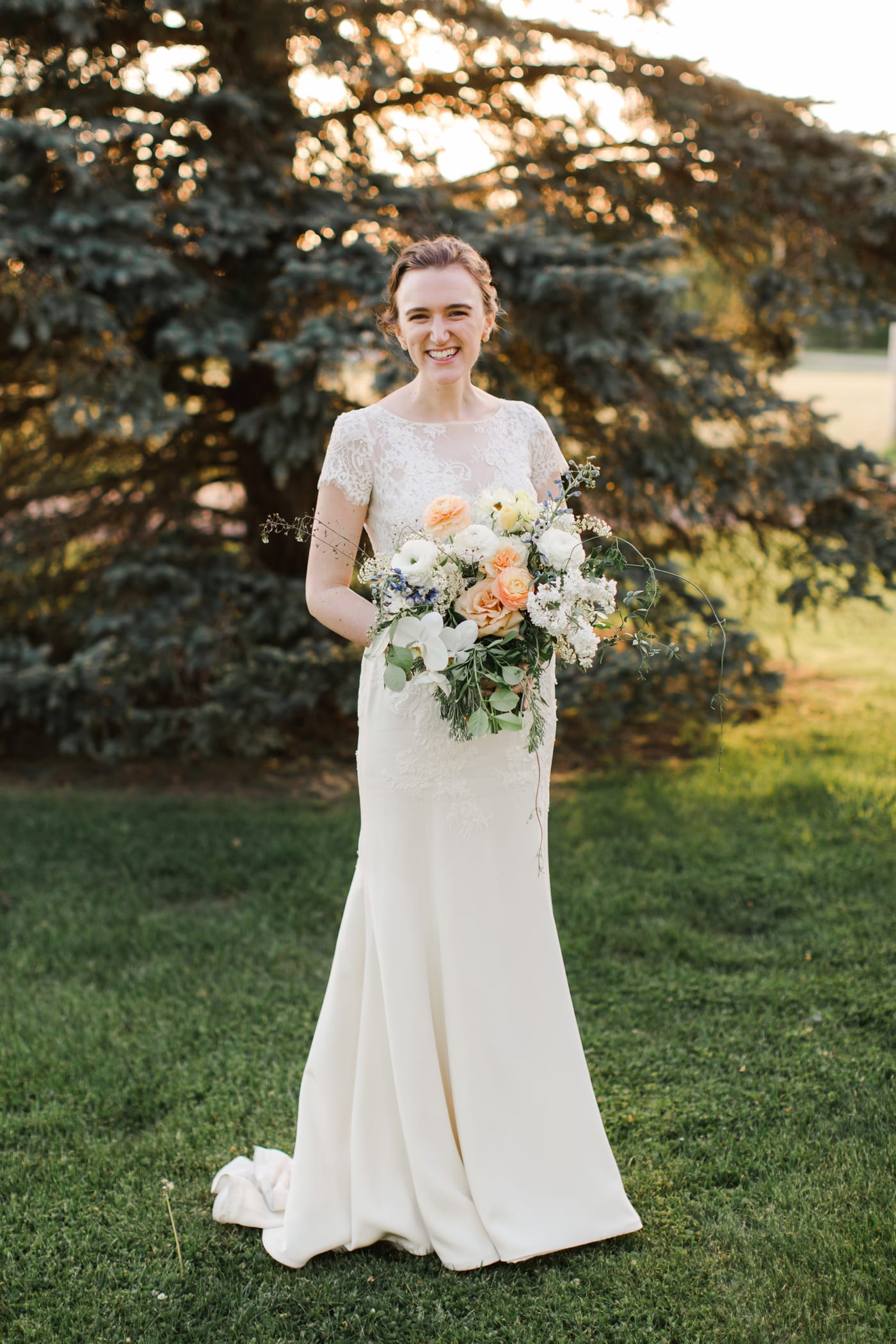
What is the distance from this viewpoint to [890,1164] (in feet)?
10.0

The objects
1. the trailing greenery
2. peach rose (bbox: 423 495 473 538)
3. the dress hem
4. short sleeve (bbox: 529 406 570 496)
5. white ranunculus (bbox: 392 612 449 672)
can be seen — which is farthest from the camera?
the trailing greenery

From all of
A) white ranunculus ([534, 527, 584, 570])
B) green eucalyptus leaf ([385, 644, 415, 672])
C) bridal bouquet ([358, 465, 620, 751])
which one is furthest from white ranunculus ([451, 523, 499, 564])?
green eucalyptus leaf ([385, 644, 415, 672])

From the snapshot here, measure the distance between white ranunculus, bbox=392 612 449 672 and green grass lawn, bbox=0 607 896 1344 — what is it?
63.6 inches

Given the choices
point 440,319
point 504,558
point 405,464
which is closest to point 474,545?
point 504,558

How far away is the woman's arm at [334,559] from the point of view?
2.67 metres

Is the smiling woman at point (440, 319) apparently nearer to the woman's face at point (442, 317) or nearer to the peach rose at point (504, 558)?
the woman's face at point (442, 317)

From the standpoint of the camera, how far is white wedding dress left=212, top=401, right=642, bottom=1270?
8.78ft

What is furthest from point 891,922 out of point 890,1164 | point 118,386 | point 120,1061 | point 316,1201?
point 118,386

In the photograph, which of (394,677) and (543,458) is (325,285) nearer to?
(543,458)

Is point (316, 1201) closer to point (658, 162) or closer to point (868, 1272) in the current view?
point (868, 1272)

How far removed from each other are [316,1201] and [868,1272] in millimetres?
1389

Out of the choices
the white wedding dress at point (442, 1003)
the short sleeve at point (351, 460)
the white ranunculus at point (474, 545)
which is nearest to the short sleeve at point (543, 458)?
the white wedding dress at point (442, 1003)

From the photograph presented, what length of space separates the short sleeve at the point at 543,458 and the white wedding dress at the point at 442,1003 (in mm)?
21

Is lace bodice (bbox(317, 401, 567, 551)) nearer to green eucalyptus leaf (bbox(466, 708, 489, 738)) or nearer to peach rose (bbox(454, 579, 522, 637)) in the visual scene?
peach rose (bbox(454, 579, 522, 637))
